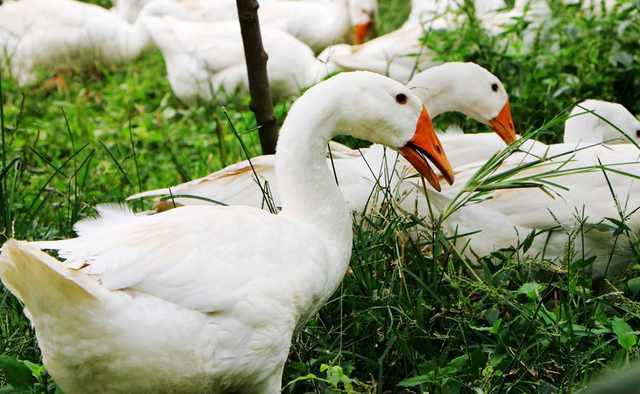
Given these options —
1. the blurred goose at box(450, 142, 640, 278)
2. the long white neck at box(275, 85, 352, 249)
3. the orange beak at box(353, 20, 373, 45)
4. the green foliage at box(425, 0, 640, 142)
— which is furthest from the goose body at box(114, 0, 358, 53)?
the long white neck at box(275, 85, 352, 249)

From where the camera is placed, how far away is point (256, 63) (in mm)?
3783

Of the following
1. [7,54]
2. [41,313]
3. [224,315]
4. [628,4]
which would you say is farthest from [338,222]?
[7,54]

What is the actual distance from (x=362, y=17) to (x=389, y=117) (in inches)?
195

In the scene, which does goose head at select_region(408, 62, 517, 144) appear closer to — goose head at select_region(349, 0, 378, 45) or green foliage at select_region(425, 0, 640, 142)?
green foliage at select_region(425, 0, 640, 142)

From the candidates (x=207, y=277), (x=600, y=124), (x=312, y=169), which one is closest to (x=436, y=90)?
(x=600, y=124)

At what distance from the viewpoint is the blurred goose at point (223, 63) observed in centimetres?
640

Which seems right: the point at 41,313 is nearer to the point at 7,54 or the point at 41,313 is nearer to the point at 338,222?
the point at 338,222

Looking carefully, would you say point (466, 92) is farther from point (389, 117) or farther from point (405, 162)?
point (389, 117)

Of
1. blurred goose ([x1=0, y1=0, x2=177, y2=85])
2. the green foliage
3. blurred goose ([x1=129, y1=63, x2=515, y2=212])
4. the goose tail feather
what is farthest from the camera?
blurred goose ([x1=0, y1=0, x2=177, y2=85])

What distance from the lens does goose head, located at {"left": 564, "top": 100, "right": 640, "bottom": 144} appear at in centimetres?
432

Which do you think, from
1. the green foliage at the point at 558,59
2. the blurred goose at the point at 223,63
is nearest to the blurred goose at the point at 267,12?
the blurred goose at the point at 223,63

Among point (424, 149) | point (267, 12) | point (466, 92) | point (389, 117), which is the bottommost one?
point (267, 12)

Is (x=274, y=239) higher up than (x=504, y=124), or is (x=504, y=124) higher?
(x=274, y=239)

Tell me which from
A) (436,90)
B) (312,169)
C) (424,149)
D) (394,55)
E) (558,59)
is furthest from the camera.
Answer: (394,55)
